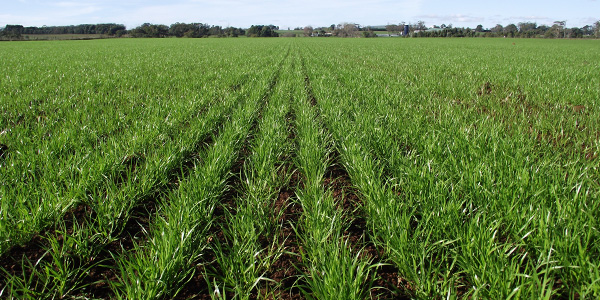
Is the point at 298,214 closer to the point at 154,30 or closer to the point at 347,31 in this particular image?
the point at 154,30

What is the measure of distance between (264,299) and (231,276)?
219mm

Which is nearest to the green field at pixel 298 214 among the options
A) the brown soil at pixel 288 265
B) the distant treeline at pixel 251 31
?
the brown soil at pixel 288 265

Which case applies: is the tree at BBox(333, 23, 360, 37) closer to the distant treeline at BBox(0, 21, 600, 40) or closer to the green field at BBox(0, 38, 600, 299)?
the distant treeline at BBox(0, 21, 600, 40)

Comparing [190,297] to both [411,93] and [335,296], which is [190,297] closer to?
[335,296]

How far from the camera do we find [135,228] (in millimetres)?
2361

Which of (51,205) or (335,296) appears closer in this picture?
Result: (335,296)

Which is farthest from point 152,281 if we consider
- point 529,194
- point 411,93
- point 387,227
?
point 411,93

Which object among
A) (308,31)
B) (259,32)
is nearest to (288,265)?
(259,32)

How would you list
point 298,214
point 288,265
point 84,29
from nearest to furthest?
point 288,265 < point 298,214 < point 84,29

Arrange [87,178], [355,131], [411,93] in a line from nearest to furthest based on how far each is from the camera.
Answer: [87,178]
[355,131]
[411,93]

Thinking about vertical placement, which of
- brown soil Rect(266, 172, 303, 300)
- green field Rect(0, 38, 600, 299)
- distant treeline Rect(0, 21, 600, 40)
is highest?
distant treeline Rect(0, 21, 600, 40)

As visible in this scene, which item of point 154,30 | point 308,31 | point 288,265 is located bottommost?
point 288,265

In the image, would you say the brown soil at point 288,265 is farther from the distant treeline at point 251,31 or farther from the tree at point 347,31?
the tree at point 347,31

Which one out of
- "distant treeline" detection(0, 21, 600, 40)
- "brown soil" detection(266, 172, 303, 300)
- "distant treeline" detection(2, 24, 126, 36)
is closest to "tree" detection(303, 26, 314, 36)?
"distant treeline" detection(0, 21, 600, 40)
